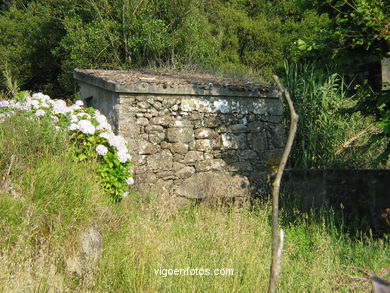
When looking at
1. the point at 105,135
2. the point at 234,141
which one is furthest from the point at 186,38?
the point at 105,135

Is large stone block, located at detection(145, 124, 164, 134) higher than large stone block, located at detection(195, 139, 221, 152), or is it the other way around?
large stone block, located at detection(145, 124, 164, 134)

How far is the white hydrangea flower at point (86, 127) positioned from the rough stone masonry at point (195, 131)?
1187 mm

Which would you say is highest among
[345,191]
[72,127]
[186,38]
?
[186,38]

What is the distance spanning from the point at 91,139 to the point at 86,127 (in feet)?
0.57

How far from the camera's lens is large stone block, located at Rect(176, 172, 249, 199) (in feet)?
21.3

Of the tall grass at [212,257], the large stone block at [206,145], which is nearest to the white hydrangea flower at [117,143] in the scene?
the tall grass at [212,257]

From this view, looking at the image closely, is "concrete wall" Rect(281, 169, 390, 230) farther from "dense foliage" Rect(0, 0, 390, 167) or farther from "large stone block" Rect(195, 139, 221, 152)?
"large stone block" Rect(195, 139, 221, 152)

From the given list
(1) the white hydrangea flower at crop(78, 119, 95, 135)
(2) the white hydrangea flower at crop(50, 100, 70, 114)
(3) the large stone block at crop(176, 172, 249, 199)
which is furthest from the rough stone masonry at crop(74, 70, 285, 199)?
(1) the white hydrangea flower at crop(78, 119, 95, 135)

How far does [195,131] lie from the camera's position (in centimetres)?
664

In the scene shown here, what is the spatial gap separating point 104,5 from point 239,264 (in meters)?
10.4

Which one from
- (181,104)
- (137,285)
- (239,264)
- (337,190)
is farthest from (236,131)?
(137,285)

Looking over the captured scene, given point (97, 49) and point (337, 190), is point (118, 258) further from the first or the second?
point (97, 49)

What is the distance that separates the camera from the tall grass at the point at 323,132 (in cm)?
753

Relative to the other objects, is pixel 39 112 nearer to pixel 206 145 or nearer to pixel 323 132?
pixel 206 145
